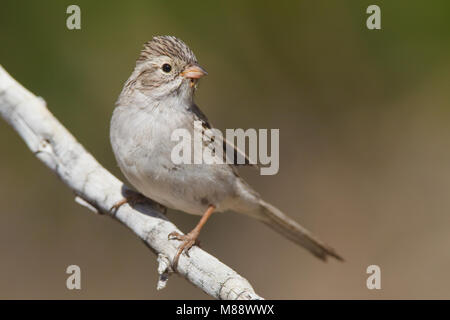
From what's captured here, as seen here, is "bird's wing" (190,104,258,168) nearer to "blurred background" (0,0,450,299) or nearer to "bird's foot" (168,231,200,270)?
"bird's foot" (168,231,200,270)

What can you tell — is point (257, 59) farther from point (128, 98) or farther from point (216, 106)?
point (128, 98)

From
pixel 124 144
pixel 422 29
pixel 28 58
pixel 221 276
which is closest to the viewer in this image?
pixel 221 276

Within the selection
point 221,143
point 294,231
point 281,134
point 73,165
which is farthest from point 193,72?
point 281,134

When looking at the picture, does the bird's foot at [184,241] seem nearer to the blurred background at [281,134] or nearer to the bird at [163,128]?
the bird at [163,128]

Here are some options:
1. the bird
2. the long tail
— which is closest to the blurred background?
the long tail

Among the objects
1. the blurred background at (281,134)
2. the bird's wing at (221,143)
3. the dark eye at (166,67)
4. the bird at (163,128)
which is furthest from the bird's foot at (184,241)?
the blurred background at (281,134)

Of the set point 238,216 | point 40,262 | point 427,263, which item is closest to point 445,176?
point 427,263

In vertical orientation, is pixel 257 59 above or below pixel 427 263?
above
